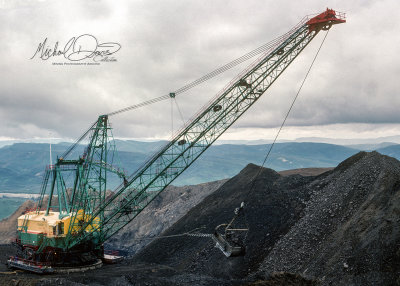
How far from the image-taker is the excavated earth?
17.4 m

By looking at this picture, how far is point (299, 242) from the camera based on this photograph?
2195 cm

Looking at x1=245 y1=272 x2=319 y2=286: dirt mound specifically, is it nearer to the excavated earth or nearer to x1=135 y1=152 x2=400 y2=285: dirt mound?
the excavated earth

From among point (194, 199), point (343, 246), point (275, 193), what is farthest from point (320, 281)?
point (194, 199)

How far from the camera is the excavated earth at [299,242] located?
A: 17.4m

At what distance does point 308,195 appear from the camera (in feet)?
90.1

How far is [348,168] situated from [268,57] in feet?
36.2

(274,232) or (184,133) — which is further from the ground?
(184,133)

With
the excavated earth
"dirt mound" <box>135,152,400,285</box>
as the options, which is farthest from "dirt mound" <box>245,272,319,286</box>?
"dirt mound" <box>135,152,400,285</box>

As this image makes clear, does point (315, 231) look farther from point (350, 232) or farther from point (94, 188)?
point (94, 188)

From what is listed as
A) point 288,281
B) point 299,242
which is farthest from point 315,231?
point 288,281

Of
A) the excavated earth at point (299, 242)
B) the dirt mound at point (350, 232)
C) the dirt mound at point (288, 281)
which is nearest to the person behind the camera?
the dirt mound at point (350, 232)

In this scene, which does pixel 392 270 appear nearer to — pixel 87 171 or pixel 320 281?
pixel 320 281

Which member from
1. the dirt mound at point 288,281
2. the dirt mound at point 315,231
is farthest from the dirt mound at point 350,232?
the dirt mound at point 288,281

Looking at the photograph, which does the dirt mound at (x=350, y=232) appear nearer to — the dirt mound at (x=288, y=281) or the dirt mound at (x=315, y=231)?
the dirt mound at (x=315, y=231)
